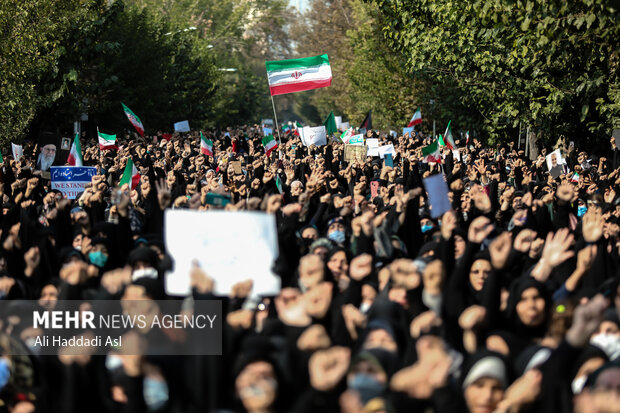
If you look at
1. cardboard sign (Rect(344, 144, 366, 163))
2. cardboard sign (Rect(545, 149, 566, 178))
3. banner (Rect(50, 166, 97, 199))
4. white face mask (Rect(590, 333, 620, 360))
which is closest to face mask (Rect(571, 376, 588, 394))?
white face mask (Rect(590, 333, 620, 360))

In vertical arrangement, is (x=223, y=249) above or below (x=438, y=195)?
below

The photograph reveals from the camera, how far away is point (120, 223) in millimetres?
9016

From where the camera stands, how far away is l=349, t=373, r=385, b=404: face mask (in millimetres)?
4407

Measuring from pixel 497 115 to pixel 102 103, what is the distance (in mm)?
14930

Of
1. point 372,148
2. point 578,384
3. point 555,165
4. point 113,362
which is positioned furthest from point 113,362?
point 372,148

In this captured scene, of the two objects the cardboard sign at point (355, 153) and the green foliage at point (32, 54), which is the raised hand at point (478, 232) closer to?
the cardboard sign at point (355, 153)

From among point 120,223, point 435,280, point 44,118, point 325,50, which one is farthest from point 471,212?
point 325,50

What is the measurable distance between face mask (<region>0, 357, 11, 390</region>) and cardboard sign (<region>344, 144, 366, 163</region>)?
13809mm

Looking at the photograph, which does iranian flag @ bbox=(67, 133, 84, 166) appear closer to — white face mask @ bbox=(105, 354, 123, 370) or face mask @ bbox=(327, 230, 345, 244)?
face mask @ bbox=(327, 230, 345, 244)

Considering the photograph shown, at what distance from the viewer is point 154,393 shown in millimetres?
4875

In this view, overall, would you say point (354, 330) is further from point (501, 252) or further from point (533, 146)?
point (533, 146)

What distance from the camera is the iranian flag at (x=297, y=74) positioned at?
2039 cm

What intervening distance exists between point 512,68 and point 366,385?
19.3 metres

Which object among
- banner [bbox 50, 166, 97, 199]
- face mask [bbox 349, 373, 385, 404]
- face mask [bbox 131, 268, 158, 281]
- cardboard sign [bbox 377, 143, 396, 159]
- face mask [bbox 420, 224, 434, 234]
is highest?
cardboard sign [bbox 377, 143, 396, 159]
